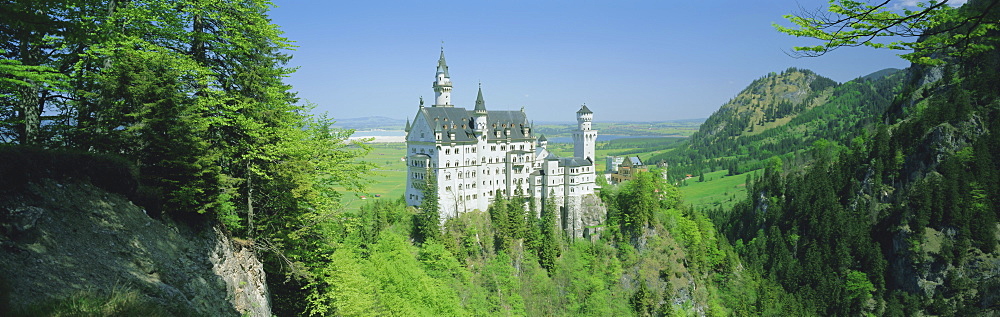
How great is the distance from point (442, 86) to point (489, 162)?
1435 cm

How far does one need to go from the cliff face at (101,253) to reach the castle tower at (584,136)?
77687 mm

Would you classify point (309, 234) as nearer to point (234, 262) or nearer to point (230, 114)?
point (234, 262)

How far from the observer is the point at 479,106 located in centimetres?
8219

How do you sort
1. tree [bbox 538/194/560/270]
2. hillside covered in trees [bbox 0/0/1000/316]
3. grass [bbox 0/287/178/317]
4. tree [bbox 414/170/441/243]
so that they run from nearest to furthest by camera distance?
grass [bbox 0/287/178/317] < hillside covered in trees [bbox 0/0/1000/316] < tree [bbox 414/170/441/243] < tree [bbox 538/194/560/270]

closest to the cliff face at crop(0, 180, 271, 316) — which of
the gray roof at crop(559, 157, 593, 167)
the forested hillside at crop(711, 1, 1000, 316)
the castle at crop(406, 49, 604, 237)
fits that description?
the castle at crop(406, 49, 604, 237)

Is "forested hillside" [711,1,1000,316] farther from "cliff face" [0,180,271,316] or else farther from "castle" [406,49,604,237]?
"cliff face" [0,180,271,316]

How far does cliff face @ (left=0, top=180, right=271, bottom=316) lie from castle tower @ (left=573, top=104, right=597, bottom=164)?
77687 millimetres

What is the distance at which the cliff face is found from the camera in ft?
45.0

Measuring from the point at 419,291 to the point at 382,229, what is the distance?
20297 millimetres

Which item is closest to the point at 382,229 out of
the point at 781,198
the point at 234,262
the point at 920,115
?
the point at 234,262

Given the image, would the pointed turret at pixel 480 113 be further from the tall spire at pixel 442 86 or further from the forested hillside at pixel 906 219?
the forested hillside at pixel 906 219

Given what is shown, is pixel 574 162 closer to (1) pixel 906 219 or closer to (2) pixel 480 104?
(2) pixel 480 104

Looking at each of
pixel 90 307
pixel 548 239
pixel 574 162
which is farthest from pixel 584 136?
pixel 90 307

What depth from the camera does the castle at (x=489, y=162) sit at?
77250 millimetres
